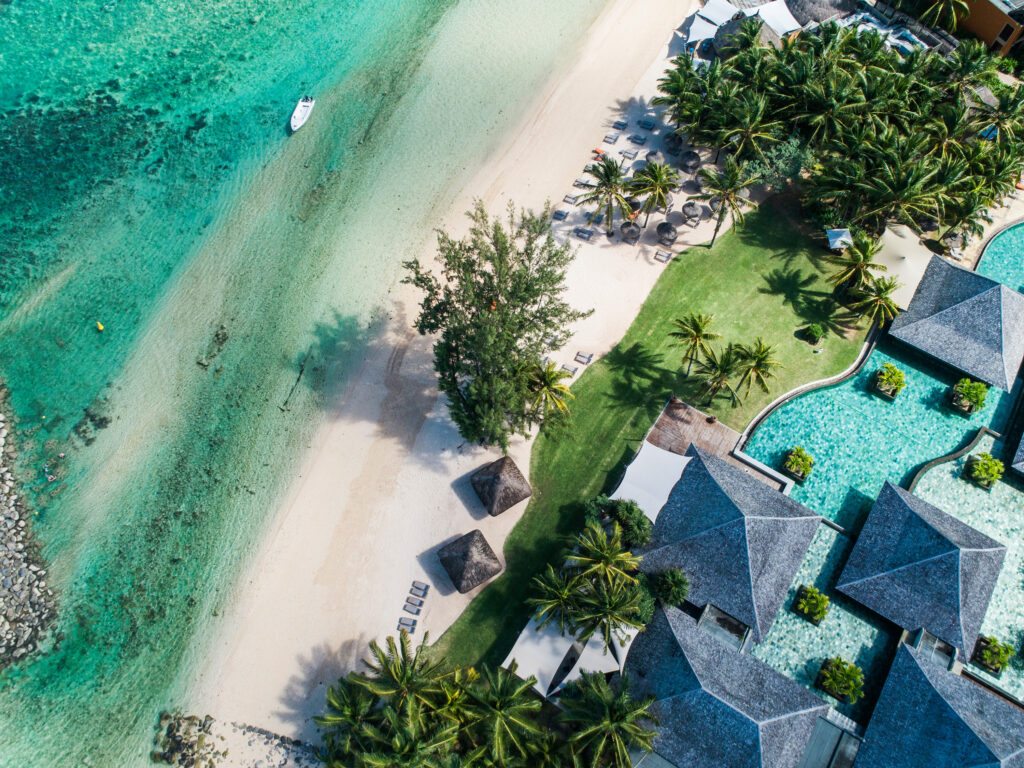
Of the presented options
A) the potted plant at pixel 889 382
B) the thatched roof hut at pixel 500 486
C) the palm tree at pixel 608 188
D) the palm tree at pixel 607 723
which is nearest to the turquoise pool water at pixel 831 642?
the palm tree at pixel 607 723

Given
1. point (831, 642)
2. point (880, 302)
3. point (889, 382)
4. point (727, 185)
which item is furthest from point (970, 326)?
point (831, 642)

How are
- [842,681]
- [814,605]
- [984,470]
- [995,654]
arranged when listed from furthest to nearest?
[984,470], [814,605], [995,654], [842,681]

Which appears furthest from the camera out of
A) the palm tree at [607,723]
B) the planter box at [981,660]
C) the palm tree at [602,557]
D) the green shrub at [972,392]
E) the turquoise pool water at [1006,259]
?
the turquoise pool water at [1006,259]

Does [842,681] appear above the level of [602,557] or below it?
above

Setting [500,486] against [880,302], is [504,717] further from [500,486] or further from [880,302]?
[880,302]

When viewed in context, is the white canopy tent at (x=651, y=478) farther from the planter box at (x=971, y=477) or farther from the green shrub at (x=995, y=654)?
the green shrub at (x=995, y=654)

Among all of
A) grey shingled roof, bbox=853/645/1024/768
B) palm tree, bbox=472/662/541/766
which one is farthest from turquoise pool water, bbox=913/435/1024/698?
palm tree, bbox=472/662/541/766

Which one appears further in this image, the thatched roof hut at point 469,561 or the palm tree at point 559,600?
the thatched roof hut at point 469,561

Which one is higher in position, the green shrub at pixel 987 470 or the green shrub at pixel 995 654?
the green shrub at pixel 987 470
